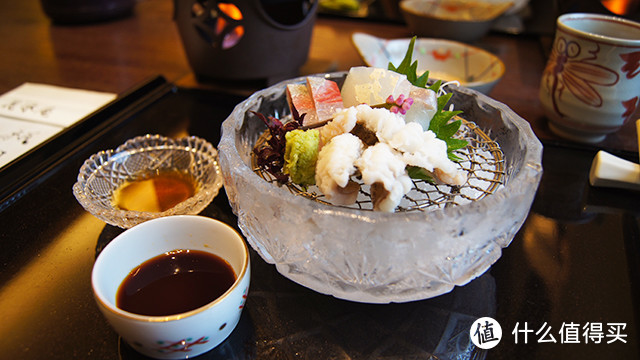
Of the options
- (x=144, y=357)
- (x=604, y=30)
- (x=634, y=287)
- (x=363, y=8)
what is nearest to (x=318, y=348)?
(x=144, y=357)

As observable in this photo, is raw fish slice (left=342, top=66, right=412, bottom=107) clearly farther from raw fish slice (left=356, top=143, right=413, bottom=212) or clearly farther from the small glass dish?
the small glass dish

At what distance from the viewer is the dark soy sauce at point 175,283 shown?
0.73 m

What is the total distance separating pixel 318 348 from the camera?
750mm

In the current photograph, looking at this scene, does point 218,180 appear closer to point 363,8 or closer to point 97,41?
point 97,41

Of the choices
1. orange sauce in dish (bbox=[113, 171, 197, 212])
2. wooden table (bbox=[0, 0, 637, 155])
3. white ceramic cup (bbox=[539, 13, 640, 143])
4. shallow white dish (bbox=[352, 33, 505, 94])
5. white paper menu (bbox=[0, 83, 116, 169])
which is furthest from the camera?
wooden table (bbox=[0, 0, 637, 155])

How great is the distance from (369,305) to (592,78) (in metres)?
0.96

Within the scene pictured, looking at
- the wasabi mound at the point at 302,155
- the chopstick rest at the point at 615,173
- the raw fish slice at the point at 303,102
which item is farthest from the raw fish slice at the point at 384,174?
the chopstick rest at the point at 615,173

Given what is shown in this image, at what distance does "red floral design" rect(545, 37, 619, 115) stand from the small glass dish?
1.06m

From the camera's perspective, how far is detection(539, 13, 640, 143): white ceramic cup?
Answer: 3.85ft

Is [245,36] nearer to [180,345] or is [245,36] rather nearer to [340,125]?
[340,125]

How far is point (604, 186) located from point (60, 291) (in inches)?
52.7

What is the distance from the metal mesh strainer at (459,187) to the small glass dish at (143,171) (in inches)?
7.4

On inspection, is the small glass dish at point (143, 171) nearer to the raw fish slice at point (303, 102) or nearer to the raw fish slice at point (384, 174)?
the raw fish slice at point (303, 102)

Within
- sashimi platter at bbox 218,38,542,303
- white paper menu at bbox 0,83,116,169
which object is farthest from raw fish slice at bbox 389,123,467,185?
white paper menu at bbox 0,83,116,169
